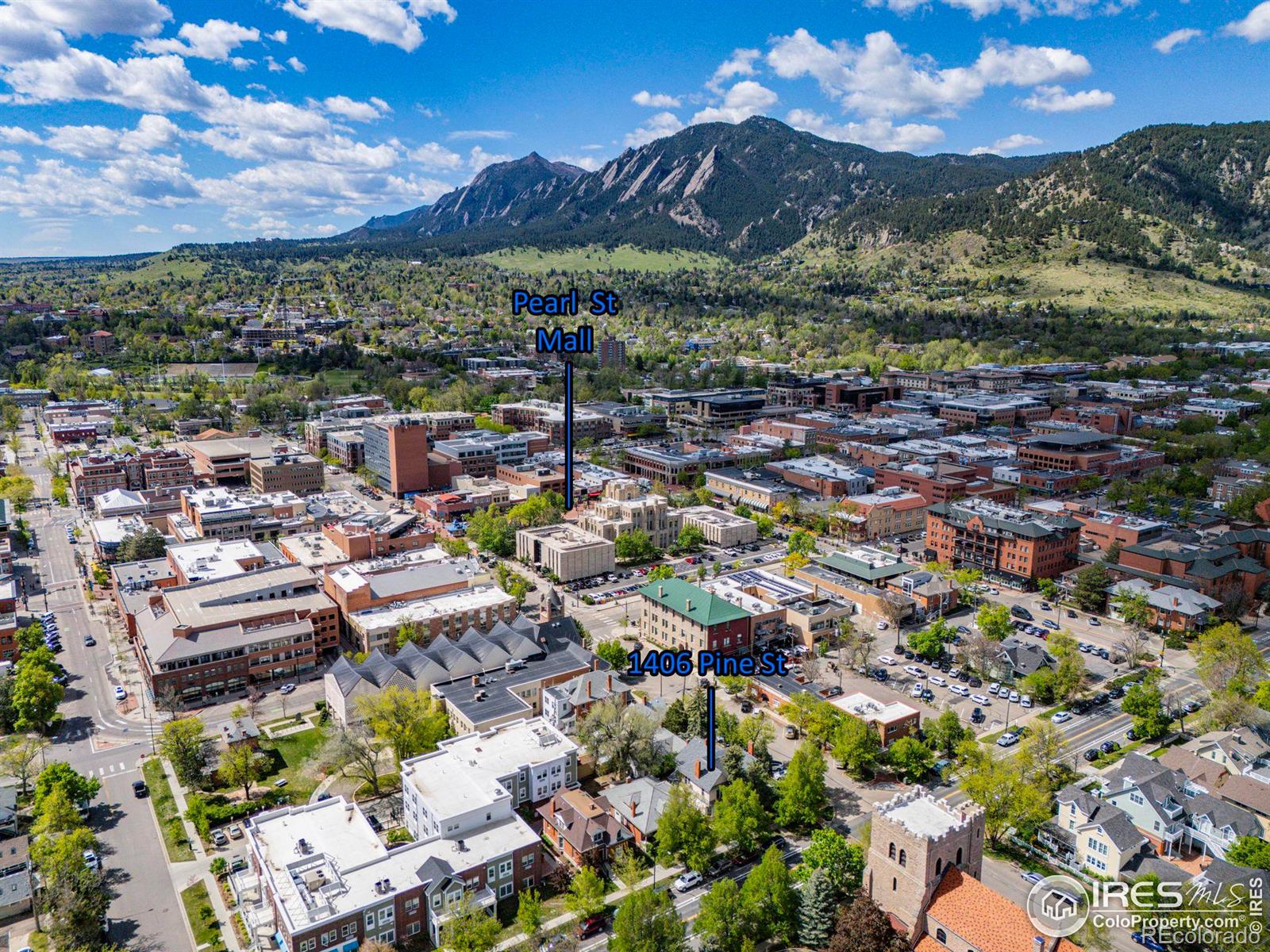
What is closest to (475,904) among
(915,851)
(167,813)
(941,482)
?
(915,851)

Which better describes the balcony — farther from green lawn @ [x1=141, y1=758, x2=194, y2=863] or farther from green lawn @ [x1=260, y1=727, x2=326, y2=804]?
green lawn @ [x1=141, y1=758, x2=194, y2=863]

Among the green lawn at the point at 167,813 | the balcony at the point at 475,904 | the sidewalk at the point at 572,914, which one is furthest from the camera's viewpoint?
the green lawn at the point at 167,813

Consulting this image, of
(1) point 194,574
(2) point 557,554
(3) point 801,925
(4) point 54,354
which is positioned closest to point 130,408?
(4) point 54,354

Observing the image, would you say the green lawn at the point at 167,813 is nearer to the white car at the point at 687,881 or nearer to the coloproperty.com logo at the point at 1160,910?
the white car at the point at 687,881

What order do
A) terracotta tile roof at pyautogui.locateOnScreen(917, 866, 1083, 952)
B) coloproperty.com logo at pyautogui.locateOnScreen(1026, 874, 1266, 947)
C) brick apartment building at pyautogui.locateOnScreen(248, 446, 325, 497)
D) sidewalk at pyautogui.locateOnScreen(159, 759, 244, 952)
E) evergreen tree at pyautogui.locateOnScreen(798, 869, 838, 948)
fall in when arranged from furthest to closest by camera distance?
brick apartment building at pyautogui.locateOnScreen(248, 446, 325, 497) < sidewalk at pyautogui.locateOnScreen(159, 759, 244, 952) < evergreen tree at pyautogui.locateOnScreen(798, 869, 838, 948) < coloproperty.com logo at pyautogui.locateOnScreen(1026, 874, 1266, 947) < terracotta tile roof at pyautogui.locateOnScreen(917, 866, 1083, 952)

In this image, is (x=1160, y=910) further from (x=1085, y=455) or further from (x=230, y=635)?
(x=1085, y=455)

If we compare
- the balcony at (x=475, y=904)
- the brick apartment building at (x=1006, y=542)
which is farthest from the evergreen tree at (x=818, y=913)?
the brick apartment building at (x=1006, y=542)

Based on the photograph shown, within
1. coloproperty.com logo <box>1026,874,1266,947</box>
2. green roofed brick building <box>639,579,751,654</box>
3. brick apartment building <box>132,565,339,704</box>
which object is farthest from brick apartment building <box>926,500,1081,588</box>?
brick apartment building <box>132,565,339,704</box>
